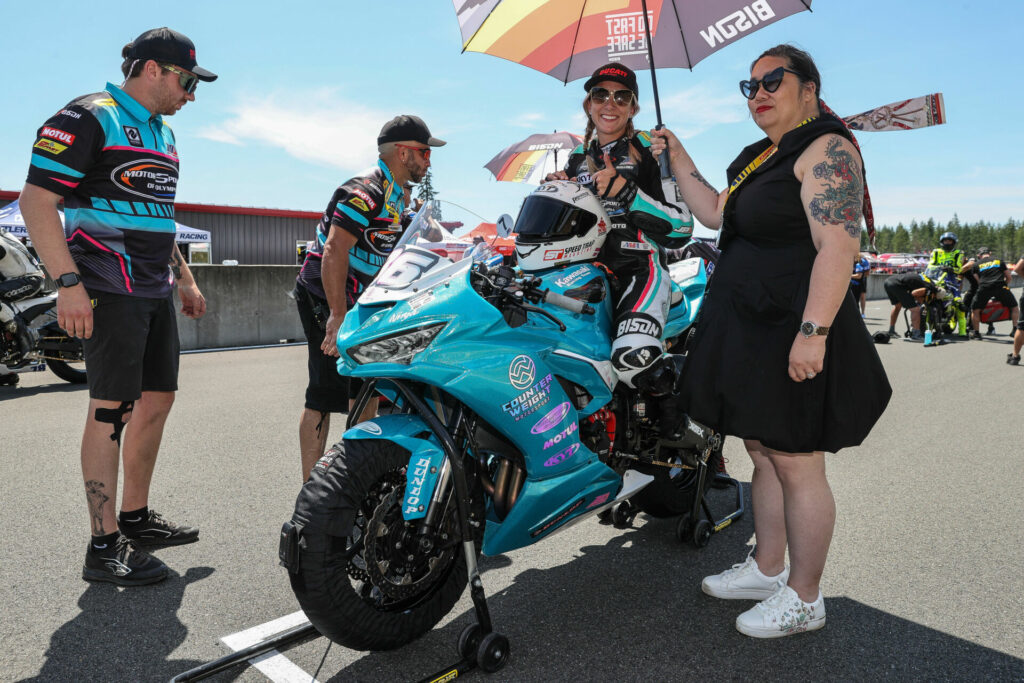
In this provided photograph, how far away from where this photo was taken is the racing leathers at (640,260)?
2.90m

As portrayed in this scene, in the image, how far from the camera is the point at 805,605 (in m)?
2.78

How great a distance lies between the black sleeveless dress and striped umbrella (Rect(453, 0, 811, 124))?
957 millimetres

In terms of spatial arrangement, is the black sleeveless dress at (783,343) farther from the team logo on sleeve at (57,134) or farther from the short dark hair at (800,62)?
the team logo on sleeve at (57,134)

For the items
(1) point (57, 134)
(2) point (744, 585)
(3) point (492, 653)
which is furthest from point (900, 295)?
(1) point (57, 134)

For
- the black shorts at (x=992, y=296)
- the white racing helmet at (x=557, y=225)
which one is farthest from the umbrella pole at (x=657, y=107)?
the black shorts at (x=992, y=296)

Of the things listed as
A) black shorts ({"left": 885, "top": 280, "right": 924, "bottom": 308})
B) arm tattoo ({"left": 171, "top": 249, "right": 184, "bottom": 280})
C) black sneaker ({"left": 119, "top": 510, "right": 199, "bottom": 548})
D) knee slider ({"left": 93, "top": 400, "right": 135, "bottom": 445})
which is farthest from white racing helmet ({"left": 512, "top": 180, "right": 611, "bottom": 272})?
black shorts ({"left": 885, "top": 280, "right": 924, "bottom": 308})

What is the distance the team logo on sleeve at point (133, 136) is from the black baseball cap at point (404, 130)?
1133mm

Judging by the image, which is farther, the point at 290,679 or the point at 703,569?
the point at 703,569

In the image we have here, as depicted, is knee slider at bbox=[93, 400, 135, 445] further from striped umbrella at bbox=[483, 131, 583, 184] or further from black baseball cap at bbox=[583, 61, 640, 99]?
striped umbrella at bbox=[483, 131, 583, 184]

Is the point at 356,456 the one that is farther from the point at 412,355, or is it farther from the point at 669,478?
the point at 669,478

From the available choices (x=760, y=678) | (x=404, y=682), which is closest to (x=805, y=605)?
(x=760, y=678)

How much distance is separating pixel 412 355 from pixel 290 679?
1.12 metres

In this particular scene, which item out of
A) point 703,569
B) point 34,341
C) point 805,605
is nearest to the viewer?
point 805,605

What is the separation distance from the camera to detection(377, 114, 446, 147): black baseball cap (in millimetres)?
3803
